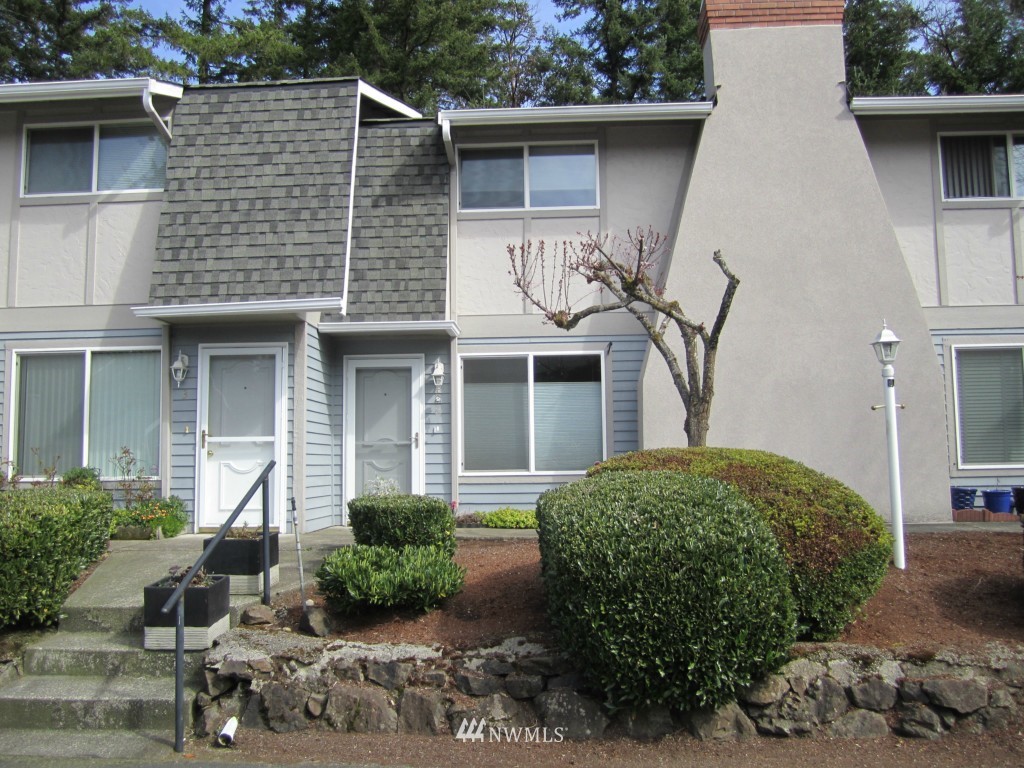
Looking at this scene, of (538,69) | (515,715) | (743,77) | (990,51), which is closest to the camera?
(515,715)

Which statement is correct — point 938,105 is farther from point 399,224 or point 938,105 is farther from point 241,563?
point 241,563

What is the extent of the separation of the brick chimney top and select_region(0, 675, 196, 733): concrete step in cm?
1037

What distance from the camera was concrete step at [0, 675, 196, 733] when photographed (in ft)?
17.9

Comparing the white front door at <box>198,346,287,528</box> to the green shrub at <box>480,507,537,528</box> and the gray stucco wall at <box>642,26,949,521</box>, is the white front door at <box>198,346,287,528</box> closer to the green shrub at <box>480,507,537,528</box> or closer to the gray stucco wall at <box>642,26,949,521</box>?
the green shrub at <box>480,507,537,528</box>

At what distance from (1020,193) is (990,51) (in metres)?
13.6

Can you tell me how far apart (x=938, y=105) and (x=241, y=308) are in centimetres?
936

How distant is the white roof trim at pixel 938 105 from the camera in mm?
10750

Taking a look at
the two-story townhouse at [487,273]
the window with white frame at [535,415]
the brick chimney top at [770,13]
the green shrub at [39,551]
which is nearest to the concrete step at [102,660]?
the green shrub at [39,551]

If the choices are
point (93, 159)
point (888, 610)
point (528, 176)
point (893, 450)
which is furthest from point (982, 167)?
point (93, 159)

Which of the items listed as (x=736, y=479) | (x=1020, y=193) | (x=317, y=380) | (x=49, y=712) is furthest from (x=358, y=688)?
(x=1020, y=193)

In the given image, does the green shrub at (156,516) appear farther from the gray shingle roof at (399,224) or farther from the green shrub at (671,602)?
A: the green shrub at (671,602)

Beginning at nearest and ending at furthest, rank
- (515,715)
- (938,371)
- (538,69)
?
(515,715)
(938,371)
(538,69)

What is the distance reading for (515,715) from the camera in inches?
209

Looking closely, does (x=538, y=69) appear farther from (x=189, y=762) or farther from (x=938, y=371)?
(x=189, y=762)
